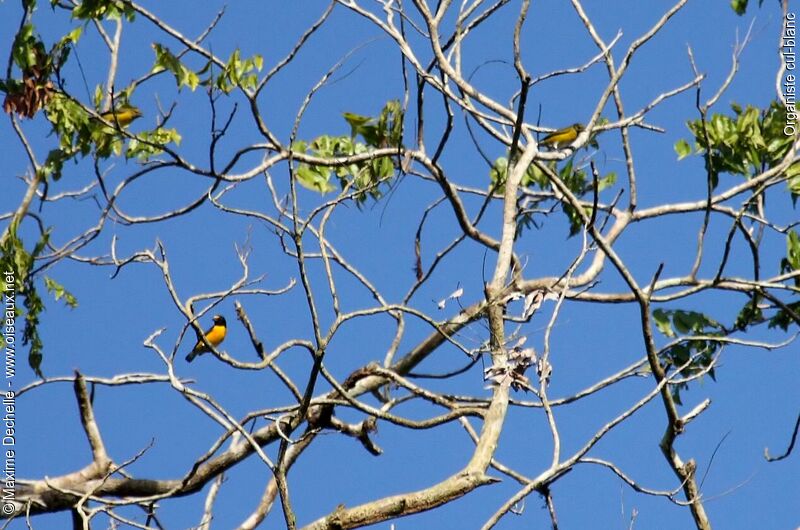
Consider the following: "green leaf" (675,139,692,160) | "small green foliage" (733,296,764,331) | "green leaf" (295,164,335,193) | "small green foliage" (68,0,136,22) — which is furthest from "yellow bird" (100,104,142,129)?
"small green foliage" (733,296,764,331)

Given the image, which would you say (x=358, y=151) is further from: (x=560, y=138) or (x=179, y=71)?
(x=560, y=138)

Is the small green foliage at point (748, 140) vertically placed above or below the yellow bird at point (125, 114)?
below

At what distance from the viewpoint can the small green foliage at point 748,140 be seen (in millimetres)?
6543

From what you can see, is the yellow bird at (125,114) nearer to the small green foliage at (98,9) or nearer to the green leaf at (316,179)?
the small green foliage at (98,9)

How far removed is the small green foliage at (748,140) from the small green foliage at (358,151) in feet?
5.82

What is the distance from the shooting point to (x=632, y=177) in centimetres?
671

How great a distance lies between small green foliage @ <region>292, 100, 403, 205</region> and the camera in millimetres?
6168

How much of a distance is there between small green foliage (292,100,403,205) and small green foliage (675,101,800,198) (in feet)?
5.82

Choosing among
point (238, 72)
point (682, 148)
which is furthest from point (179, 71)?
point (682, 148)

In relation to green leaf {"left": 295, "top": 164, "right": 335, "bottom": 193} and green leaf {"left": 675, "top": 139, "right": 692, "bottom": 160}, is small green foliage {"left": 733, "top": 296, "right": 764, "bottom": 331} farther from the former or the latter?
green leaf {"left": 295, "top": 164, "right": 335, "bottom": 193}

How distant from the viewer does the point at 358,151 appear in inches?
264

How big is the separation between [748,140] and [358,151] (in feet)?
7.10

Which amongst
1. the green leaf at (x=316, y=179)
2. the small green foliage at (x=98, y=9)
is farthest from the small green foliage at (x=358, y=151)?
the small green foliage at (x=98, y=9)

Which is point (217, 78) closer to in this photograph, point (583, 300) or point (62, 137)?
point (62, 137)
